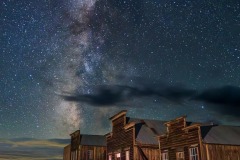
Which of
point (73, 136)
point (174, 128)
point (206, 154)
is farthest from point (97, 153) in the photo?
point (206, 154)

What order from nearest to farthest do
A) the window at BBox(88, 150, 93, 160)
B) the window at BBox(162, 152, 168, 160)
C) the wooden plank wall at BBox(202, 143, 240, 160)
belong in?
the wooden plank wall at BBox(202, 143, 240, 160) < the window at BBox(162, 152, 168, 160) < the window at BBox(88, 150, 93, 160)

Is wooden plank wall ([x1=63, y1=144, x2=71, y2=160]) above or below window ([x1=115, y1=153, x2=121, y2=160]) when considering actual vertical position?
above

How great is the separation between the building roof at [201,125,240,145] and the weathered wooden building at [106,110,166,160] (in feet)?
22.0

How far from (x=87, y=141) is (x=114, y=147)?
55.7 feet

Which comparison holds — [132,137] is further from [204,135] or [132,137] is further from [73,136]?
[73,136]

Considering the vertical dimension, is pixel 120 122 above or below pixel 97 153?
above

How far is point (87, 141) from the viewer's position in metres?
53.4

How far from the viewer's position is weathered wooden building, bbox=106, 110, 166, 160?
3203 cm

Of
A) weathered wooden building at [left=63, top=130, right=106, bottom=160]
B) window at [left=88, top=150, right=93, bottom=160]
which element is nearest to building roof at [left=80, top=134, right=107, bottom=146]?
weathered wooden building at [left=63, top=130, right=106, bottom=160]

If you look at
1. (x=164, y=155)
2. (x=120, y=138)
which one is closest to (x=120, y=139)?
(x=120, y=138)

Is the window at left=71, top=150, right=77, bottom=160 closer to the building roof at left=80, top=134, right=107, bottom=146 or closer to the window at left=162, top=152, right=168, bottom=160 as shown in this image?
the building roof at left=80, top=134, right=107, bottom=146

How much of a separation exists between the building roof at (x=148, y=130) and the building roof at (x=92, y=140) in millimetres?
18027

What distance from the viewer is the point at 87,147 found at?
52.5 meters

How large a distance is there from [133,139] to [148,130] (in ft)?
12.5
